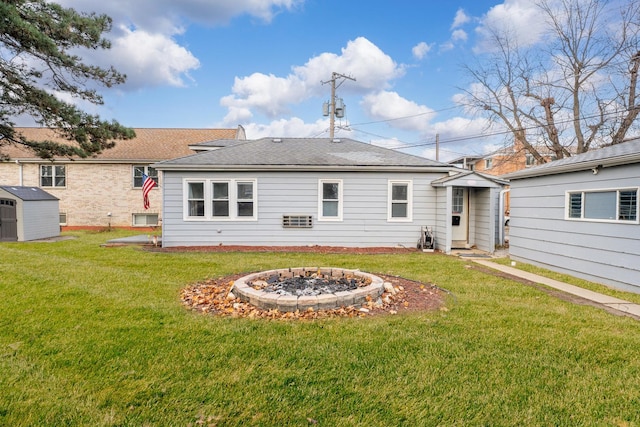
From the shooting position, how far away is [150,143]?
18.5 m

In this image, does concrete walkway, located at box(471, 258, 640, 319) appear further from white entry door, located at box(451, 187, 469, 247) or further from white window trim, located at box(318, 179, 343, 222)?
white window trim, located at box(318, 179, 343, 222)

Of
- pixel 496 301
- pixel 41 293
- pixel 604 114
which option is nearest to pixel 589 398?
pixel 496 301

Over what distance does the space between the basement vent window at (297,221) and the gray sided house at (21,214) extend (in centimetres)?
1005

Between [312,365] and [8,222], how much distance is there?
1471 cm

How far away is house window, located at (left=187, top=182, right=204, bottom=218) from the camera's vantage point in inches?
416

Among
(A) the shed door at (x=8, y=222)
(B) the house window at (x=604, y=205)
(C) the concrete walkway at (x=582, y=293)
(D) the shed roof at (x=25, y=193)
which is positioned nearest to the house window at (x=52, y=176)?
(D) the shed roof at (x=25, y=193)

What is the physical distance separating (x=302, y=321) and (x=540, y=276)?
5845 mm

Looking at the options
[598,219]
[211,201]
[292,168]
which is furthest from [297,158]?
[598,219]

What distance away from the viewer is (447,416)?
88.3 inches

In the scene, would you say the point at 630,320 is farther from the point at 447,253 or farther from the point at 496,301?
the point at 447,253

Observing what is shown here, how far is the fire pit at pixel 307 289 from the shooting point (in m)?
4.25

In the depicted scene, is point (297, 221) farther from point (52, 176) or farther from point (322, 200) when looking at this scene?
point (52, 176)

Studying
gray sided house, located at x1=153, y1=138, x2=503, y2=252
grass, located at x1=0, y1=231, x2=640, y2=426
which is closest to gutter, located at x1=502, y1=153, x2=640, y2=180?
gray sided house, located at x1=153, y1=138, x2=503, y2=252

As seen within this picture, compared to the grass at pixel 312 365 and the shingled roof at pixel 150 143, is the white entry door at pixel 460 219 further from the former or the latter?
the shingled roof at pixel 150 143
